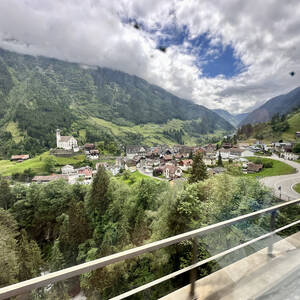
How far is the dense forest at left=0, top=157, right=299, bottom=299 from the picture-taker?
1.84 m

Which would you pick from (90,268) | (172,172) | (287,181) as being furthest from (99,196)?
(90,268)

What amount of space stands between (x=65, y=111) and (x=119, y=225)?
112 meters

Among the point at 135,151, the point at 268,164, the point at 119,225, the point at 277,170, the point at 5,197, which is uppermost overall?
the point at 268,164

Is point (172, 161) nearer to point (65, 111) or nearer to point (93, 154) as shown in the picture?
point (93, 154)

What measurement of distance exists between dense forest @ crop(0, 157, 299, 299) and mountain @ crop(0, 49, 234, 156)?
177 ft

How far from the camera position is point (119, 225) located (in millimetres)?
15141

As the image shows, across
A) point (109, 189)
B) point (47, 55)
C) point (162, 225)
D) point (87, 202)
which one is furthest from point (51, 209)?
point (47, 55)

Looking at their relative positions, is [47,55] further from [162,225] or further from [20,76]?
[162,225]

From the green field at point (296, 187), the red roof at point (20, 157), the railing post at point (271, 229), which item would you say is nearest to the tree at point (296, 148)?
the green field at point (296, 187)

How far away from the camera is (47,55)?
195 meters

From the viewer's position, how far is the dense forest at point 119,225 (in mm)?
1841

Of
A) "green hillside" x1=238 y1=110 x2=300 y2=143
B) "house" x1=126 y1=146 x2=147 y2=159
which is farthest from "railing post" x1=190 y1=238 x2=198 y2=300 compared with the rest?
"house" x1=126 y1=146 x2=147 y2=159

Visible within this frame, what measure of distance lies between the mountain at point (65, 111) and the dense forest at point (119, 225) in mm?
53886

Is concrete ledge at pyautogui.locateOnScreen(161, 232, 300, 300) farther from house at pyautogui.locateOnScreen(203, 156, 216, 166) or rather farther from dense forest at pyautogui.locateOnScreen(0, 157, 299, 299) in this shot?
house at pyautogui.locateOnScreen(203, 156, 216, 166)
